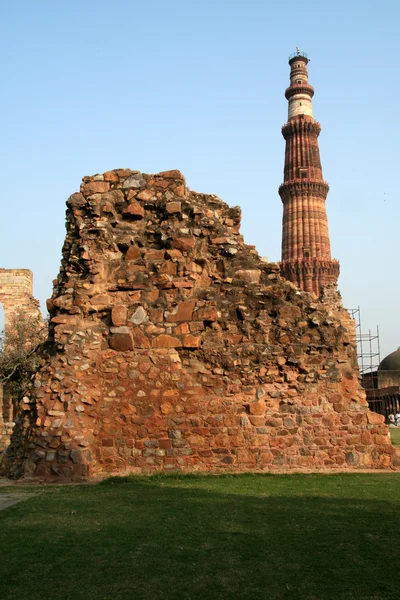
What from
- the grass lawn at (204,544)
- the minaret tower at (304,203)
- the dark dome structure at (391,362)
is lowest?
the grass lawn at (204,544)

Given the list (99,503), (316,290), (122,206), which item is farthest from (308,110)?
(99,503)

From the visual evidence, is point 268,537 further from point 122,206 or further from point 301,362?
point 122,206

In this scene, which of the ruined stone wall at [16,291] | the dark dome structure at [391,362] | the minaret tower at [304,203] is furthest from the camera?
the minaret tower at [304,203]

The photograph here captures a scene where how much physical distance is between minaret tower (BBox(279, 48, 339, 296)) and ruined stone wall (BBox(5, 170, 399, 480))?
43.9 meters

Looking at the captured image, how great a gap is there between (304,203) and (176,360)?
47.7 m

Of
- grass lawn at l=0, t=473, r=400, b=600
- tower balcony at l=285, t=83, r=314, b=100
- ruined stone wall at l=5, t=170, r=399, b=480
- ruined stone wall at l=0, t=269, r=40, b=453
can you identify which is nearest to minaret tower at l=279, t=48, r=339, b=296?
tower balcony at l=285, t=83, r=314, b=100

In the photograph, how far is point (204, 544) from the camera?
4633 mm

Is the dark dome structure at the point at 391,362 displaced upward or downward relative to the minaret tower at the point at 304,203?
downward

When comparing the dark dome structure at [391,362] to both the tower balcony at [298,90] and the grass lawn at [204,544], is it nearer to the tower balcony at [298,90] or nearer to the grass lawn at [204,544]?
the tower balcony at [298,90]

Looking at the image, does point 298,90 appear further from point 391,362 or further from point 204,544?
point 204,544

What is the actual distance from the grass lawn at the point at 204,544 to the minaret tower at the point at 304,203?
4702cm

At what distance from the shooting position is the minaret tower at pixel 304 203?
5353cm

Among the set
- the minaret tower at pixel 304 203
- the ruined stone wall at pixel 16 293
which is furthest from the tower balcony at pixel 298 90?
the ruined stone wall at pixel 16 293

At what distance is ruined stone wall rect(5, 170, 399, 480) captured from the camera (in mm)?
8617
